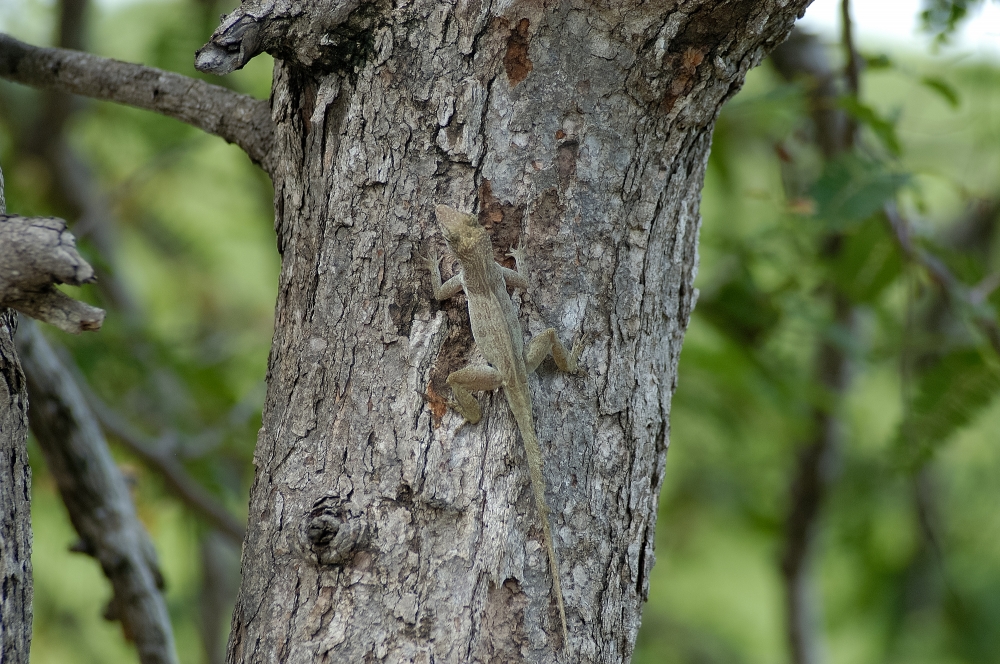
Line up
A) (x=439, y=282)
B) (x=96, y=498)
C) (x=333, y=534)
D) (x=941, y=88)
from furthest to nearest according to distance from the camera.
A: (x=941, y=88) → (x=96, y=498) → (x=439, y=282) → (x=333, y=534)

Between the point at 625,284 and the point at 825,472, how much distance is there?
5600 mm

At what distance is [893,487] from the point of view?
973cm

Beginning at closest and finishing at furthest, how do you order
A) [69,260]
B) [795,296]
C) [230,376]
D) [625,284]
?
[69,260]
[625,284]
[795,296]
[230,376]

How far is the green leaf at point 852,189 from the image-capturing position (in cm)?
407

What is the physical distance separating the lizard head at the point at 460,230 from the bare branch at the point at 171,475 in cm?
330

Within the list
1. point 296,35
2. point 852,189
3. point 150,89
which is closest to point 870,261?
point 852,189

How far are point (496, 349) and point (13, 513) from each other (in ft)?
5.08

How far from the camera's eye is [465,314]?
9.05ft

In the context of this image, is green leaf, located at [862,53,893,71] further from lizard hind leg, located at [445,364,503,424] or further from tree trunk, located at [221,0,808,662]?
lizard hind leg, located at [445,364,503,424]

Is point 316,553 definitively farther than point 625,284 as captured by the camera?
No

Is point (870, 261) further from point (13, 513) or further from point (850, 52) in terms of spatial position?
point (13, 513)

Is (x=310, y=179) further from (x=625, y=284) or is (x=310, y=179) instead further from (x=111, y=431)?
(x=111, y=431)

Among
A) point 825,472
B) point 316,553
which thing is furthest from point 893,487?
point 316,553

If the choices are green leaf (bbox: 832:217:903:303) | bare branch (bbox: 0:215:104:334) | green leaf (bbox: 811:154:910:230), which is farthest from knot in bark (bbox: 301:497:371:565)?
green leaf (bbox: 832:217:903:303)
